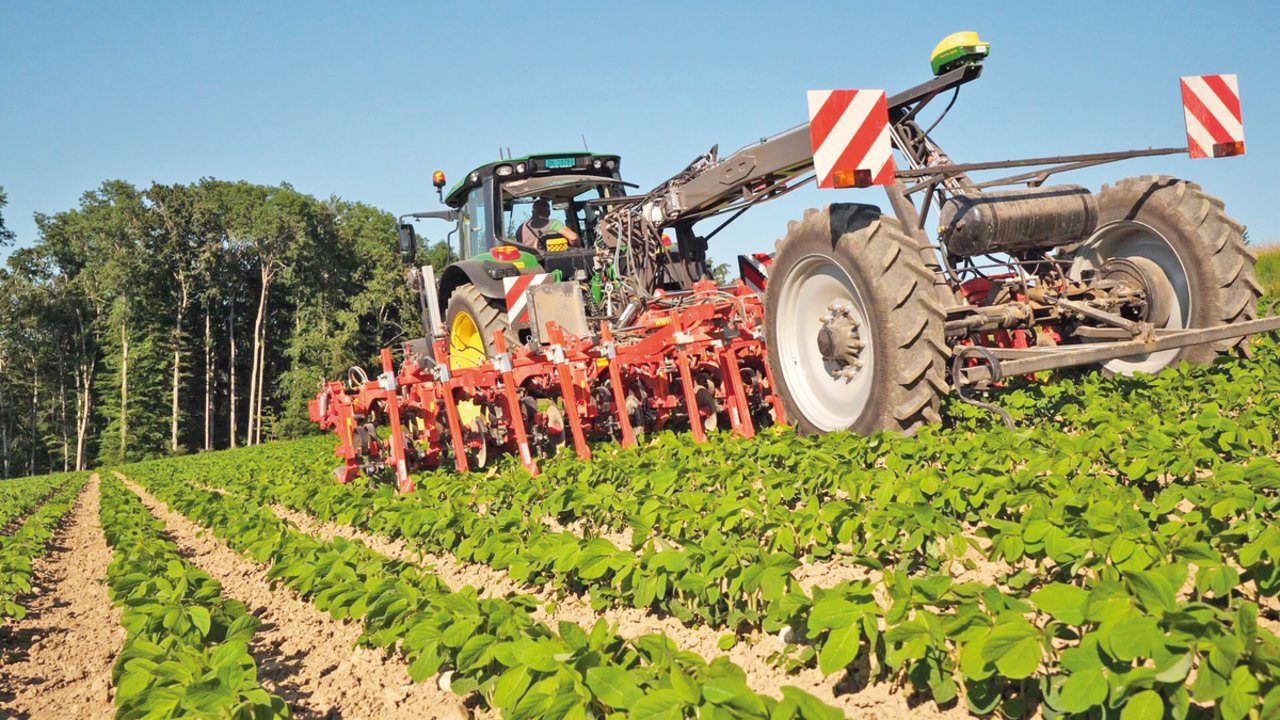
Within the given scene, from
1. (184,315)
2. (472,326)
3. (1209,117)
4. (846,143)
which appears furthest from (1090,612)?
(184,315)

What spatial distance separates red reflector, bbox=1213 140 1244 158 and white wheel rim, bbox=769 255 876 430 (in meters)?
2.85

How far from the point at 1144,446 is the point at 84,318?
52.0 meters

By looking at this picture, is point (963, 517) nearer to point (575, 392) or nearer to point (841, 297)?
point (841, 297)

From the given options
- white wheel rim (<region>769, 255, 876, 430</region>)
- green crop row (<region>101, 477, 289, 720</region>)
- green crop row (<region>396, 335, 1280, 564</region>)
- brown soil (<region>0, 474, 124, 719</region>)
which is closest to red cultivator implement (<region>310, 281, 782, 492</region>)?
white wheel rim (<region>769, 255, 876, 430</region>)

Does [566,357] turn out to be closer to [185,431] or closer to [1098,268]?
[1098,268]

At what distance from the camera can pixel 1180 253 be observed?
5.32 m

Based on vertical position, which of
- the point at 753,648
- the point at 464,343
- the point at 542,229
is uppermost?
the point at 542,229

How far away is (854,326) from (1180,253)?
221cm

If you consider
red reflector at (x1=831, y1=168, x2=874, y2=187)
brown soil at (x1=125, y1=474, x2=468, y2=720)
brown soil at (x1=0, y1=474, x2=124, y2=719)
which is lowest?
brown soil at (x1=0, y1=474, x2=124, y2=719)

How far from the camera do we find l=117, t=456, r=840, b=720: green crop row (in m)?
1.81

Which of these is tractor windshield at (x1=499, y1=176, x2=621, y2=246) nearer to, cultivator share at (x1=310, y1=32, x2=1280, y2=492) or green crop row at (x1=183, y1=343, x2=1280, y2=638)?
cultivator share at (x1=310, y1=32, x2=1280, y2=492)

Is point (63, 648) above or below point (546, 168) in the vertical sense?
below

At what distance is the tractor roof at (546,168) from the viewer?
8.47m

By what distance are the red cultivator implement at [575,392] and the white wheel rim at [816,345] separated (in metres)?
0.77
